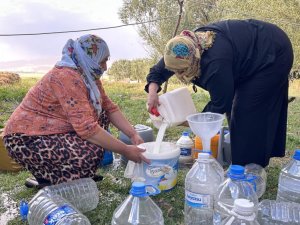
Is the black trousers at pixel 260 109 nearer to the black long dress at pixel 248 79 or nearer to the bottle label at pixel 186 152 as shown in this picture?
the black long dress at pixel 248 79

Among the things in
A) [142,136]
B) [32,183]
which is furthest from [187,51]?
[32,183]

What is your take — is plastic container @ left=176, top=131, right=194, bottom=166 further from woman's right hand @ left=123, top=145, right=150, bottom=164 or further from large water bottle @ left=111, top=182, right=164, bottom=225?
large water bottle @ left=111, top=182, right=164, bottom=225

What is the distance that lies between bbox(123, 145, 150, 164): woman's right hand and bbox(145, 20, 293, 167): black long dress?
499 mm

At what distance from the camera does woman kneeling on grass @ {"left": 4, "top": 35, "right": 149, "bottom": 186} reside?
226 centimetres

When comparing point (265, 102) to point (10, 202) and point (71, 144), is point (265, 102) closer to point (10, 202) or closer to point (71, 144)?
point (71, 144)

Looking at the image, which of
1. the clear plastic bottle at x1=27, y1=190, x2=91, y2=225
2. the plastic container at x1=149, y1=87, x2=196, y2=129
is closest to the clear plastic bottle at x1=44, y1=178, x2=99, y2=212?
the clear plastic bottle at x1=27, y1=190, x2=91, y2=225

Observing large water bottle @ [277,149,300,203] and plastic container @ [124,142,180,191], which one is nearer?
large water bottle @ [277,149,300,203]

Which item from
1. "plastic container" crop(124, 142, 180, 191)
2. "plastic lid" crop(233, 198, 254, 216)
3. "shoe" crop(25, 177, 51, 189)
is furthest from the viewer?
"shoe" crop(25, 177, 51, 189)

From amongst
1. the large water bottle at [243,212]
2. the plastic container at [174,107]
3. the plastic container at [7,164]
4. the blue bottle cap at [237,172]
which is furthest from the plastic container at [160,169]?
the plastic container at [7,164]

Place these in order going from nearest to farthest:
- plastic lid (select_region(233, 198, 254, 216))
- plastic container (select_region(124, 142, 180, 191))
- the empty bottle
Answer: plastic lid (select_region(233, 198, 254, 216)), the empty bottle, plastic container (select_region(124, 142, 180, 191))

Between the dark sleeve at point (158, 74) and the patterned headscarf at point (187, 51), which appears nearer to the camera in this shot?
the patterned headscarf at point (187, 51)

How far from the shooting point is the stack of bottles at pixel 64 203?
179 centimetres

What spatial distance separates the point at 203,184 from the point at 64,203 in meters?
0.75

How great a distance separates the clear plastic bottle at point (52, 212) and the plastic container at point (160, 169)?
562 millimetres
